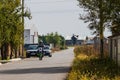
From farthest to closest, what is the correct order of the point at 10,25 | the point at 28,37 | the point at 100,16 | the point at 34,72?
the point at 28,37
the point at 10,25
the point at 100,16
the point at 34,72

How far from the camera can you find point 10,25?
164 ft

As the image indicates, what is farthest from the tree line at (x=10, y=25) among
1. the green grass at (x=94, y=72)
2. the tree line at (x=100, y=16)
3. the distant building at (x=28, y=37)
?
the distant building at (x=28, y=37)

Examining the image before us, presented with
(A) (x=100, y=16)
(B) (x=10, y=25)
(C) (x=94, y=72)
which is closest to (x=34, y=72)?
(C) (x=94, y=72)

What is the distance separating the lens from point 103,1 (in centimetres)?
3750

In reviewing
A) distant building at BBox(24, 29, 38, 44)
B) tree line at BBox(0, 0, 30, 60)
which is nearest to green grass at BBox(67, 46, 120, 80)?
tree line at BBox(0, 0, 30, 60)

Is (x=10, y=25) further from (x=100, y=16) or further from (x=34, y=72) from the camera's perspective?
(x=34, y=72)

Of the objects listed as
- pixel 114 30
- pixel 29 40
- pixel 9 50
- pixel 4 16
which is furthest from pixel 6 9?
pixel 29 40

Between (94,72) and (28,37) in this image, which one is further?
(28,37)

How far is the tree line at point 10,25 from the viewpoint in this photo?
158 feet

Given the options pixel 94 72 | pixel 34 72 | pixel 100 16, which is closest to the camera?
pixel 94 72

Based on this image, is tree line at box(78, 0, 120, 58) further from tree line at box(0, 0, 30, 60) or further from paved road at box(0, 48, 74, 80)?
tree line at box(0, 0, 30, 60)

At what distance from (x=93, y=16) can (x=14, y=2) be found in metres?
14.3

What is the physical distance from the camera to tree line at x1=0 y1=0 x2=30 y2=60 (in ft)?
158

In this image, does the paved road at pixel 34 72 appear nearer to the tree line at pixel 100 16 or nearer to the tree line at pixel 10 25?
the tree line at pixel 100 16
